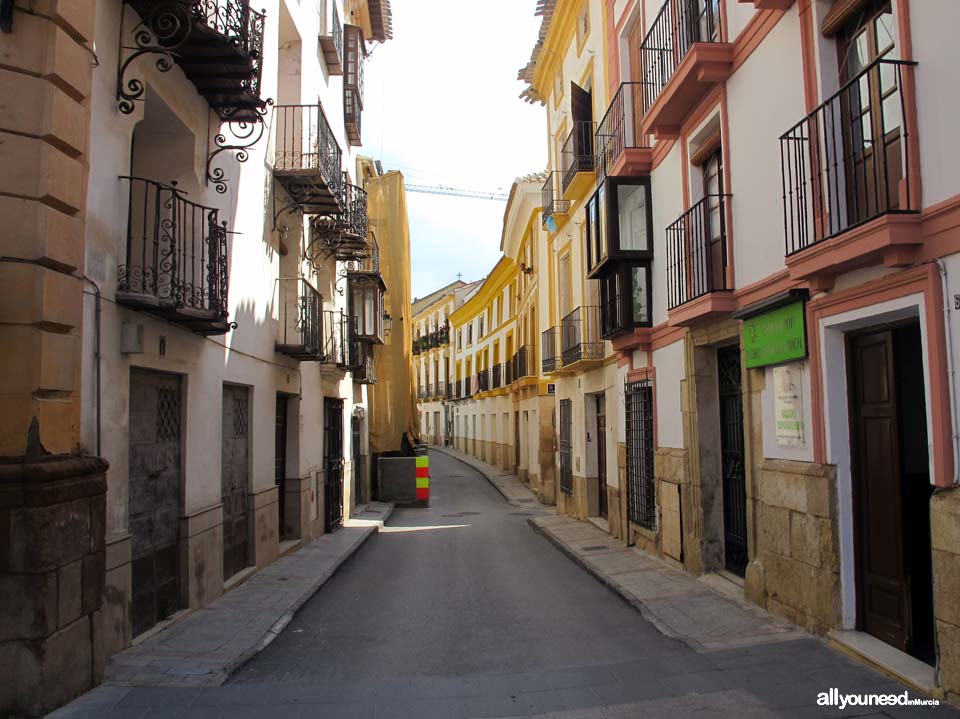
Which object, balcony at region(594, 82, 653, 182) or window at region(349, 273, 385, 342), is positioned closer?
balcony at region(594, 82, 653, 182)

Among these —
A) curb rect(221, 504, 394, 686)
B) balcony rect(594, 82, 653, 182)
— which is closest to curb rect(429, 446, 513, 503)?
curb rect(221, 504, 394, 686)

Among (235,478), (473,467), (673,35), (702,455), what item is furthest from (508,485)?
(673,35)

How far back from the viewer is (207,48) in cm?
683

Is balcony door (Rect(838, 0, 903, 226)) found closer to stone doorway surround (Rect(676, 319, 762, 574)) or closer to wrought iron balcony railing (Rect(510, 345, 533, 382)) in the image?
stone doorway surround (Rect(676, 319, 762, 574))

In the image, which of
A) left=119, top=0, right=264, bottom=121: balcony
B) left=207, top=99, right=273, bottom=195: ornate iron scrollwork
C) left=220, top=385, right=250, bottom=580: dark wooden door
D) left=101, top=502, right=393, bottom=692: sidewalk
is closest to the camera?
left=101, top=502, right=393, bottom=692: sidewalk

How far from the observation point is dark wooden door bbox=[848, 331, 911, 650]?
17.6 ft

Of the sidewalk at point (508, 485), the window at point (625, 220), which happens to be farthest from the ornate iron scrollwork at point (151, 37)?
the sidewalk at point (508, 485)

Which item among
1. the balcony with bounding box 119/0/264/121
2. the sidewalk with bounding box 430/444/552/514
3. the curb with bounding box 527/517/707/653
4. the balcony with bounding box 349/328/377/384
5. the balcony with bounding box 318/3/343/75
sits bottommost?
the sidewalk with bounding box 430/444/552/514

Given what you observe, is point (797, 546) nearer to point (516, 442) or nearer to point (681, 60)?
point (681, 60)

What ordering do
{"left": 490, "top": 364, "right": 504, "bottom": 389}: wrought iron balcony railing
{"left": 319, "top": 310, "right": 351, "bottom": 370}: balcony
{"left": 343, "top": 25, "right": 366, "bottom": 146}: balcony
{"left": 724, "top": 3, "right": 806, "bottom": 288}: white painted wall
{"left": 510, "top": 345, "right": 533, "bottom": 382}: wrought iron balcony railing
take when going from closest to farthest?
{"left": 724, "top": 3, "right": 806, "bottom": 288}: white painted wall
{"left": 319, "top": 310, "right": 351, "bottom": 370}: balcony
{"left": 343, "top": 25, "right": 366, "bottom": 146}: balcony
{"left": 510, "top": 345, "right": 533, "bottom": 382}: wrought iron balcony railing
{"left": 490, "top": 364, "right": 504, "bottom": 389}: wrought iron balcony railing

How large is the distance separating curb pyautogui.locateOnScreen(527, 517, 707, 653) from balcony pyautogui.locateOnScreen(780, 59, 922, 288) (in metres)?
3.12

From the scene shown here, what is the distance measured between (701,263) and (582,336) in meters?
6.01

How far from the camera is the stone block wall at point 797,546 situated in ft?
19.2

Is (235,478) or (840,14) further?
(235,478)
